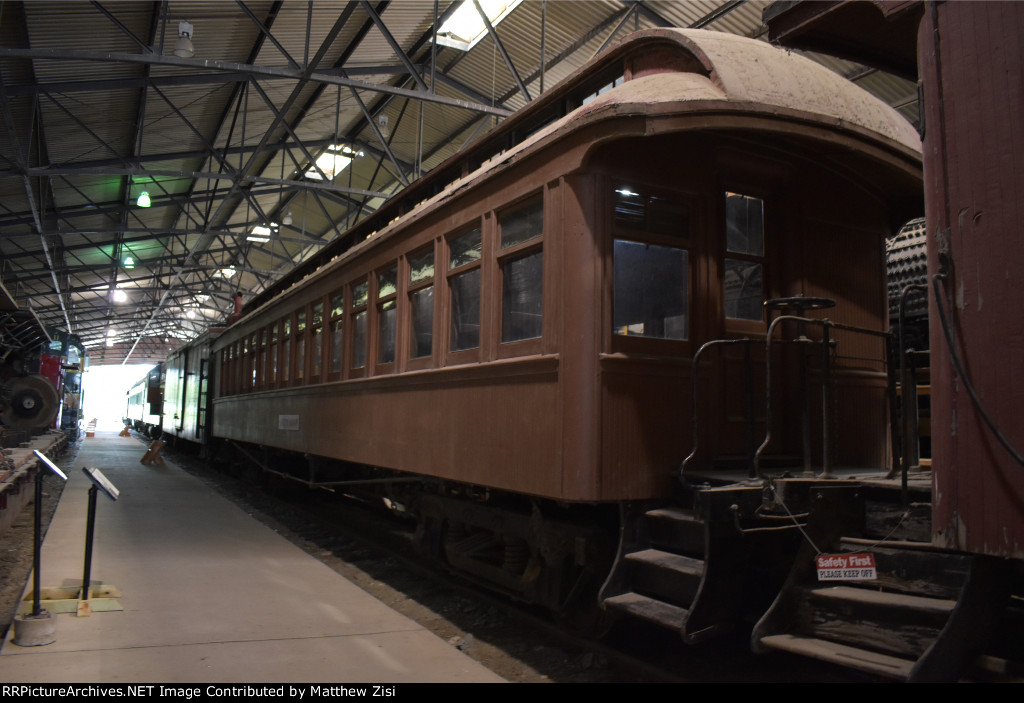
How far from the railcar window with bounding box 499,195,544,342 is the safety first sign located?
6.14ft

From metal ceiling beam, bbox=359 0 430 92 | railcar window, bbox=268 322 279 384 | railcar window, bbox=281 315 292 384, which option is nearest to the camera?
railcar window, bbox=281 315 292 384

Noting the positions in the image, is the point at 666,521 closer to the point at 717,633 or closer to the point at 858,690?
the point at 717,633

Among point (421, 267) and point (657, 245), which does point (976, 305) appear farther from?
point (421, 267)

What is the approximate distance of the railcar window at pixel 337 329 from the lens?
7.54 metres

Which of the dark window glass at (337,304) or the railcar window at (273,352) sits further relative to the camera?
the railcar window at (273,352)

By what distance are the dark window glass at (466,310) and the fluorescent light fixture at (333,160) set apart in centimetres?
1376

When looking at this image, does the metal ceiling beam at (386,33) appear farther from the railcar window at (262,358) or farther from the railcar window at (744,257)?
the railcar window at (744,257)

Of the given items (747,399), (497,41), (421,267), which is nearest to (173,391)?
(497,41)

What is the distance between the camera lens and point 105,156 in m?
16.8

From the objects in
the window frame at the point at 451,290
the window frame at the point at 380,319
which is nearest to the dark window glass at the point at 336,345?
the window frame at the point at 380,319

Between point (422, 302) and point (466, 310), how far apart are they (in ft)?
2.49

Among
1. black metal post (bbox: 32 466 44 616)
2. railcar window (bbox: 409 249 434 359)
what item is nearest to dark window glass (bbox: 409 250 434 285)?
railcar window (bbox: 409 249 434 359)

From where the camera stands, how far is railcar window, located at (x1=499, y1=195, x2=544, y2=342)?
435 cm

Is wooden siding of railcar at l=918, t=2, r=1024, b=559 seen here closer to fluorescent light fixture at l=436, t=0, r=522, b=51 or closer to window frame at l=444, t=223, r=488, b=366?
window frame at l=444, t=223, r=488, b=366
